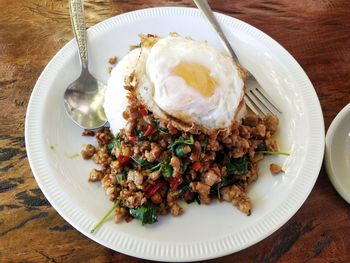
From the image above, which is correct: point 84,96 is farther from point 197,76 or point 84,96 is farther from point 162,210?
point 162,210

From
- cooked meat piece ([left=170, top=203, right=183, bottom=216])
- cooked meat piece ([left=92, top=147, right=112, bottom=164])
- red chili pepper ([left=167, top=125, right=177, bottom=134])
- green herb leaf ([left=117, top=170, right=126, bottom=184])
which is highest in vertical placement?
red chili pepper ([left=167, top=125, right=177, bottom=134])

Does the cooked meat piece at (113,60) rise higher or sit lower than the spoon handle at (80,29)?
lower

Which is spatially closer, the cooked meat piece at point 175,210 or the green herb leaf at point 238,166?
the cooked meat piece at point 175,210

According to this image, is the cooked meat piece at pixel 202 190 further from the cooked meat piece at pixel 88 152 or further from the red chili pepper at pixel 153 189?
the cooked meat piece at pixel 88 152

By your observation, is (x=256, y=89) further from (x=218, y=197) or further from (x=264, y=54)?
(x=218, y=197)

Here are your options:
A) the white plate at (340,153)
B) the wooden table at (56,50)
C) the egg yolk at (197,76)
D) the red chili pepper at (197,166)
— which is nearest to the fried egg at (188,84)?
the egg yolk at (197,76)

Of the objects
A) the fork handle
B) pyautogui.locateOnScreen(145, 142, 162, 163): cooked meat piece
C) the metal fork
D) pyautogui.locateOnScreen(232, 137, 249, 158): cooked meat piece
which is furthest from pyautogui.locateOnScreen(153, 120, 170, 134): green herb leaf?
the fork handle

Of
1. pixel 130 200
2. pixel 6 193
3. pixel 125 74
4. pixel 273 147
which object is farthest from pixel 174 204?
pixel 6 193

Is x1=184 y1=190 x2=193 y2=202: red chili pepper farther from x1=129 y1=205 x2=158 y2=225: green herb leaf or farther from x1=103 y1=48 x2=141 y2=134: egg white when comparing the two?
x1=103 y1=48 x2=141 y2=134: egg white
